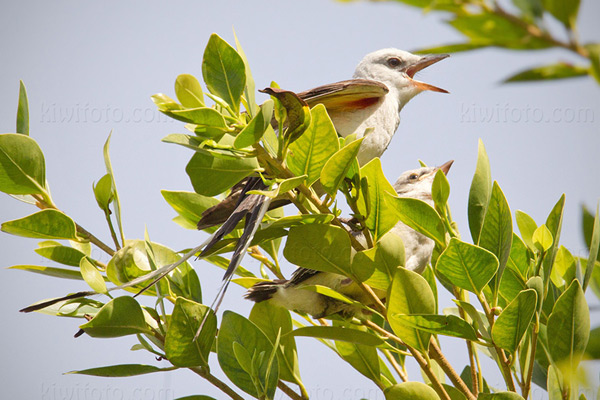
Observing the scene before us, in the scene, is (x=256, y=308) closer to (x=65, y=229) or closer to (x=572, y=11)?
(x=65, y=229)

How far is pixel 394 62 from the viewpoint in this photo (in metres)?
3.62

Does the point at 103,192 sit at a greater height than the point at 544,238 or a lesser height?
greater

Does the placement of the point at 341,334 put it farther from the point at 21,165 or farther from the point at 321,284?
the point at 21,165

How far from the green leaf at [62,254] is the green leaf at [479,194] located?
116cm

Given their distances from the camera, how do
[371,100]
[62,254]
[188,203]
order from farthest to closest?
[371,100] < [188,203] < [62,254]

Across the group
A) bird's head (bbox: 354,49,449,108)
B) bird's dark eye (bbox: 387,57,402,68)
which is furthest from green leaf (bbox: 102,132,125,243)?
bird's dark eye (bbox: 387,57,402,68)

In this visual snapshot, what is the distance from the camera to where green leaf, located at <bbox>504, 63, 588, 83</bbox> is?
0.49 metres

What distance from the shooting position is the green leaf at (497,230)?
4.75 ft

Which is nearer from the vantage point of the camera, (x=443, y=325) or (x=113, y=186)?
(x=443, y=325)

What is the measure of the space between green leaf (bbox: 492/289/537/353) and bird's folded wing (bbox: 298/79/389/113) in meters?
1.36

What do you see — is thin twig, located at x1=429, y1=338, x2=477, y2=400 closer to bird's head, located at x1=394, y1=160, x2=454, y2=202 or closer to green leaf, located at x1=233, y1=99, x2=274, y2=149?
green leaf, located at x1=233, y1=99, x2=274, y2=149

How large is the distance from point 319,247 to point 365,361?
1.83ft

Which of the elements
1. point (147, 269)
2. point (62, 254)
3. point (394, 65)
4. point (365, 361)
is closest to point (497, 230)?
point (365, 361)

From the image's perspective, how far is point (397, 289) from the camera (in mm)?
1412
